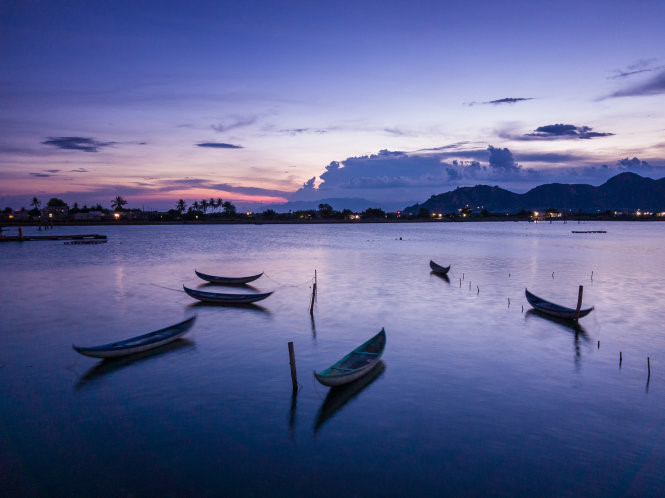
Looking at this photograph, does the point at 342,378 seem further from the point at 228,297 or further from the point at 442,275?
the point at 442,275

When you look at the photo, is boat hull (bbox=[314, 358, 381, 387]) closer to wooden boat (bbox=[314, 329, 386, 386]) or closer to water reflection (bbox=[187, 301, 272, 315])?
wooden boat (bbox=[314, 329, 386, 386])

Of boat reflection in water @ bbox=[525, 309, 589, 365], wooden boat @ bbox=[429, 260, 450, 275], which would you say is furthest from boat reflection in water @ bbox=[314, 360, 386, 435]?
wooden boat @ bbox=[429, 260, 450, 275]

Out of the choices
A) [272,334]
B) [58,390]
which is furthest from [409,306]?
[58,390]

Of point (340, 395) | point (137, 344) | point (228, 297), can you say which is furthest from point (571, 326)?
point (137, 344)

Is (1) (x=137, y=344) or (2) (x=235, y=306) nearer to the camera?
(1) (x=137, y=344)

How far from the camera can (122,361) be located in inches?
729

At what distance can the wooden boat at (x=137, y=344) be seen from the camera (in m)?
17.6

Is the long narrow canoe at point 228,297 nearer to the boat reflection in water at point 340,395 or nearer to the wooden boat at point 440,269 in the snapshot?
the boat reflection in water at point 340,395

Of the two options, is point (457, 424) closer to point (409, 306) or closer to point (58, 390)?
point (58, 390)

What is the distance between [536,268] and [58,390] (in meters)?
51.1

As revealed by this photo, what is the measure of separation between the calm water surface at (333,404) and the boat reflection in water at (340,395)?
0.10 metres

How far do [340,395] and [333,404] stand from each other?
0.66 m

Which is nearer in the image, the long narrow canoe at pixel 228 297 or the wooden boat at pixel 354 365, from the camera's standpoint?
the wooden boat at pixel 354 365

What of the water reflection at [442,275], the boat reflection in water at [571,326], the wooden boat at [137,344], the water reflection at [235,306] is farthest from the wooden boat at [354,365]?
the water reflection at [442,275]
